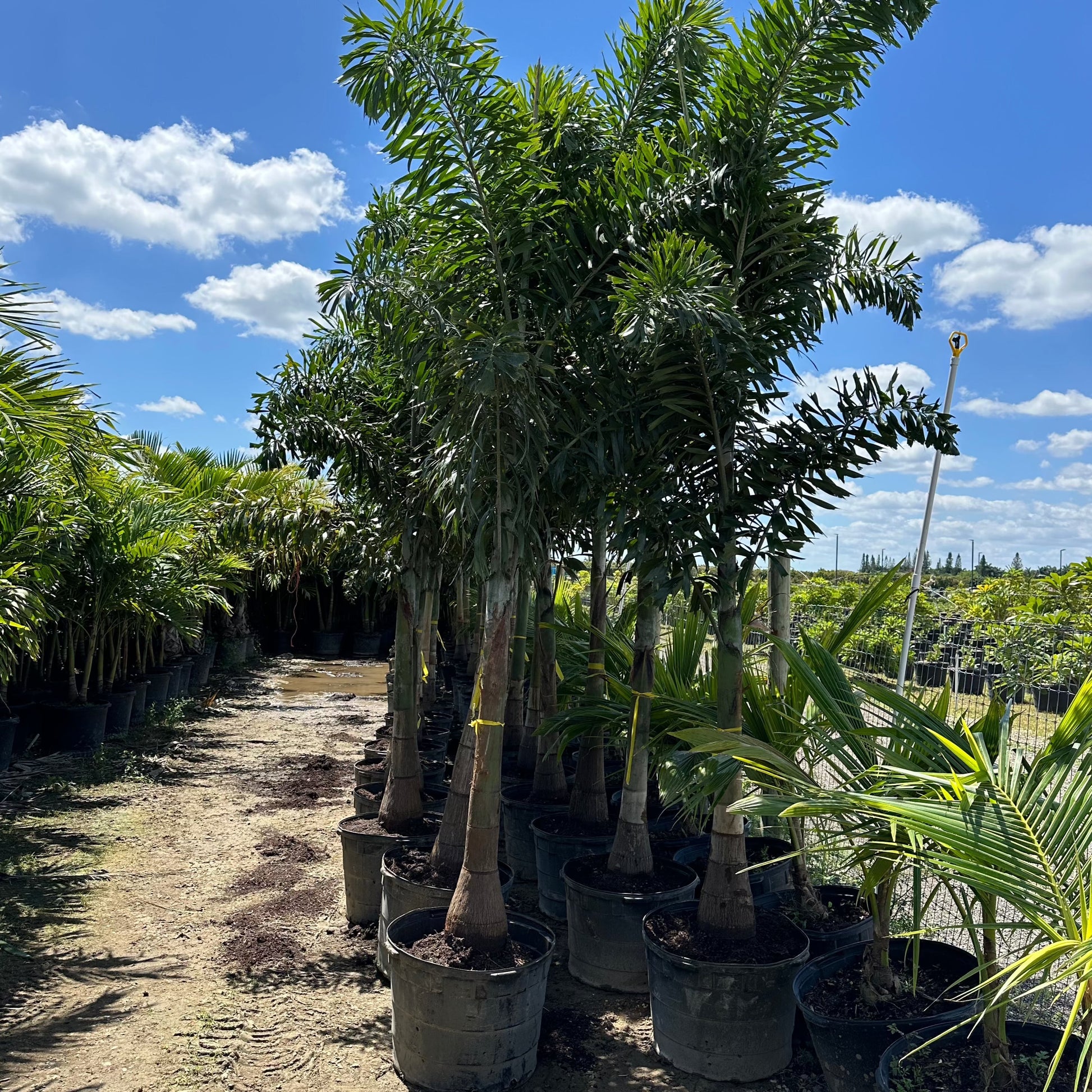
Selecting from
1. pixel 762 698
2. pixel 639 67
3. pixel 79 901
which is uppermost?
pixel 639 67

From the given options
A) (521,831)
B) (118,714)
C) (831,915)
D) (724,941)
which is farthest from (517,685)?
(118,714)

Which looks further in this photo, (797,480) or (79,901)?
(79,901)

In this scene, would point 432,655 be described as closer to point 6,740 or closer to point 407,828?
point 6,740

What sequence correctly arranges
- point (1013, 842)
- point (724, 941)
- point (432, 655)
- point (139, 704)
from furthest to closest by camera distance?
1. point (139, 704)
2. point (432, 655)
3. point (724, 941)
4. point (1013, 842)

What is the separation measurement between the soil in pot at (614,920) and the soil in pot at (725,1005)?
457mm

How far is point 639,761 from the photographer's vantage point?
12.7ft

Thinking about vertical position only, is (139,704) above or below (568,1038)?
above

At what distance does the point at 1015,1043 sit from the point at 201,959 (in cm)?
331

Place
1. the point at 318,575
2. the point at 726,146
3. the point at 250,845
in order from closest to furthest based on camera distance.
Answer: the point at 726,146 < the point at 250,845 < the point at 318,575

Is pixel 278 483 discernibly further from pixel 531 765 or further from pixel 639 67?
pixel 639 67

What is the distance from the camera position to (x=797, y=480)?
3.35 metres

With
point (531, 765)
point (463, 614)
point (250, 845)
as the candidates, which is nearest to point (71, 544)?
point (250, 845)

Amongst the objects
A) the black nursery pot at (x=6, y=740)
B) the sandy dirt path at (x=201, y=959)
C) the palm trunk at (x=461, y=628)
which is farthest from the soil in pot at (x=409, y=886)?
the palm trunk at (x=461, y=628)

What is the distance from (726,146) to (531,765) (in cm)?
405
